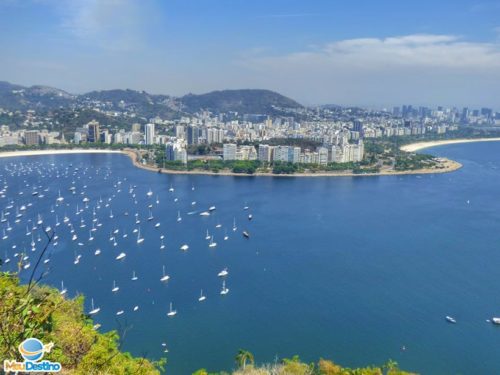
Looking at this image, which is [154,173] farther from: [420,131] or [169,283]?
[420,131]

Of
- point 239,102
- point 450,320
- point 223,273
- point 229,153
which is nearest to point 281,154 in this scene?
point 229,153

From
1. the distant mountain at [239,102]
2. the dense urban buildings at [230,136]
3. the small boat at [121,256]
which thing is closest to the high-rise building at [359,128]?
the dense urban buildings at [230,136]

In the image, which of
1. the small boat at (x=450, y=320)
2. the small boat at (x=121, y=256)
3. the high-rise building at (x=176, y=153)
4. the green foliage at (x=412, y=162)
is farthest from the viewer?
the high-rise building at (x=176, y=153)

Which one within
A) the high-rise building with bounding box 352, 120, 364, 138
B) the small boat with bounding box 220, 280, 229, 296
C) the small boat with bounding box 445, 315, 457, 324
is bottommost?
the small boat with bounding box 445, 315, 457, 324

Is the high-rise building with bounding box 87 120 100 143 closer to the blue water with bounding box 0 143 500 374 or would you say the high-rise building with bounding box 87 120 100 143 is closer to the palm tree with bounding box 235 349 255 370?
the blue water with bounding box 0 143 500 374

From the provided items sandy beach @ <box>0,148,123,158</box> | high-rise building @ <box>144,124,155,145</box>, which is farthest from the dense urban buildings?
sandy beach @ <box>0,148,123,158</box>

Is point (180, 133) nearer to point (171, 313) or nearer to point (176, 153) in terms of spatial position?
point (176, 153)

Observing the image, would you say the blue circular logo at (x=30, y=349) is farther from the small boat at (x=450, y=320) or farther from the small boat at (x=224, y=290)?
the small boat at (x=450, y=320)
